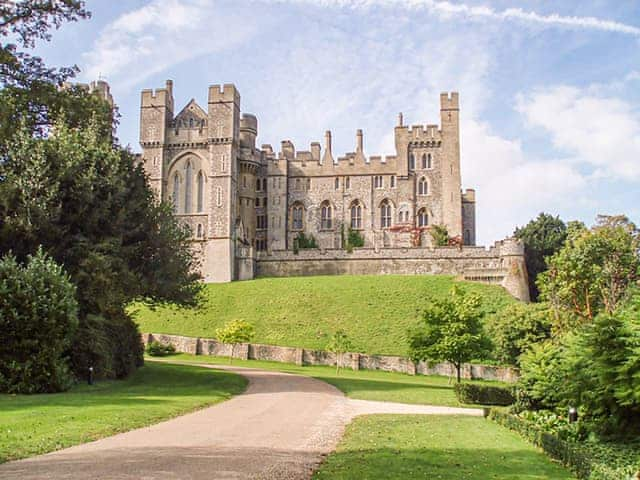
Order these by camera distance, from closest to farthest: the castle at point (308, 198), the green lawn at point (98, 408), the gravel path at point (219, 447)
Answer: the gravel path at point (219, 447), the green lawn at point (98, 408), the castle at point (308, 198)

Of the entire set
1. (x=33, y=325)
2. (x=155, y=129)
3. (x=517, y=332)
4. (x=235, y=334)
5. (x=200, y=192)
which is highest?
(x=155, y=129)

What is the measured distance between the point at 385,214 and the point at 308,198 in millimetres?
8187

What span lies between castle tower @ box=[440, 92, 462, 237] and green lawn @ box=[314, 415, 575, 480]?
175 feet

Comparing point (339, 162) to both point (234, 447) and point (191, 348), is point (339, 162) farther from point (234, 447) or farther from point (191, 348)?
point (234, 447)

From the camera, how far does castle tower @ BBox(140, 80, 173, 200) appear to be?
69.6 metres

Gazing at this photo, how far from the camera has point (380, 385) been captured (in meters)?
31.6

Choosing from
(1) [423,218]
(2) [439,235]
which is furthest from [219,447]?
(1) [423,218]

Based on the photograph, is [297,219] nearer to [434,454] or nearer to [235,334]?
[235,334]

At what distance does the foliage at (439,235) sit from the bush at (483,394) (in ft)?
134

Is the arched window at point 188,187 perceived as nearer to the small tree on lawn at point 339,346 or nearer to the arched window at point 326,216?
the arched window at point 326,216

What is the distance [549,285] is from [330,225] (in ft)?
128

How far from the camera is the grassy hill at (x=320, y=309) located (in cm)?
5056

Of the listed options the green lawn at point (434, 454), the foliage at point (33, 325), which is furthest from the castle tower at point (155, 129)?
the green lawn at point (434, 454)

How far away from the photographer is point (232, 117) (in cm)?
6769
